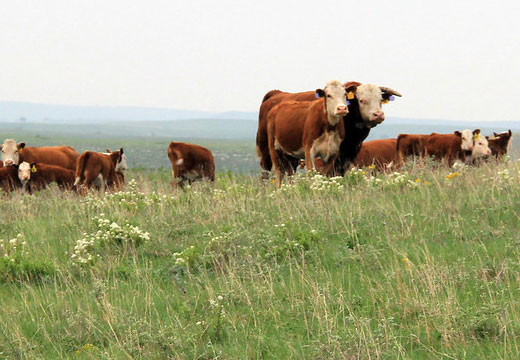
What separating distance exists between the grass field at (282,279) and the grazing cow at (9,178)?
30.7 ft

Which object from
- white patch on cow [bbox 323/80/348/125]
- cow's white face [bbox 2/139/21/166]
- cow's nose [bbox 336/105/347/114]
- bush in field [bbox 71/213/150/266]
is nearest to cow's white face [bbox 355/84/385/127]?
white patch on cow [bbox 323/80/348/125]

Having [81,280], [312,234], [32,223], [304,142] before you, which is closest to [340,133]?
[304,142]

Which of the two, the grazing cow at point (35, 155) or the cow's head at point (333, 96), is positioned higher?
the cow's head at point (333, 96)

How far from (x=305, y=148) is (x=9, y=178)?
10612 millimetres

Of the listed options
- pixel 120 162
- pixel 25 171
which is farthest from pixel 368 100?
pixel 120 162

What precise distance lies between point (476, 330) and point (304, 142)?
8.78 metres

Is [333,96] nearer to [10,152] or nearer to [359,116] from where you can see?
[359,116]

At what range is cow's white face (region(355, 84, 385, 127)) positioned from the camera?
13.5 m

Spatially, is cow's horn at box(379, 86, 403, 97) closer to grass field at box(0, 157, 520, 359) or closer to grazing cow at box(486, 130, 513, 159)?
grass field at box(0, 157, 520, 359)

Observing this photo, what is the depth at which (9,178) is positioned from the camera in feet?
65.7

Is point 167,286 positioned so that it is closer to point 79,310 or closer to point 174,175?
point 79,310

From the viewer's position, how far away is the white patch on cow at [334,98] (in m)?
13.1

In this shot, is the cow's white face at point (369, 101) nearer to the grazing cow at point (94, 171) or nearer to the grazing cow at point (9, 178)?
the grazing cow at point (94, 171)

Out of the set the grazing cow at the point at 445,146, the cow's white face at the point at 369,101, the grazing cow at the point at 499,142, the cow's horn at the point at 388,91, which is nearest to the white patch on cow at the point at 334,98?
the cow's white face at the point at 369,101
